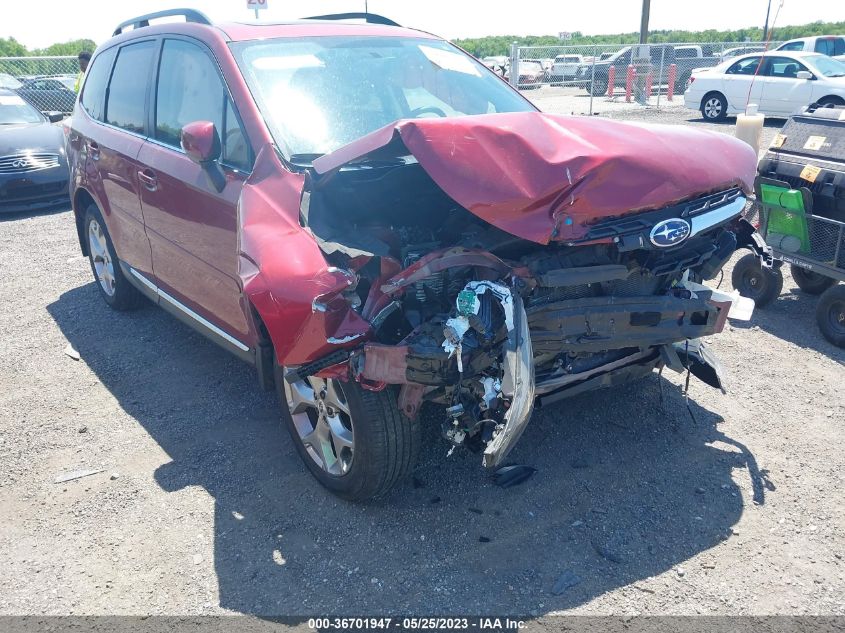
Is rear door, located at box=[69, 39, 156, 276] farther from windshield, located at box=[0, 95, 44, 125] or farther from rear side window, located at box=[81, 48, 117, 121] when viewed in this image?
windshield, located at box=[0, 95, 44, 125]

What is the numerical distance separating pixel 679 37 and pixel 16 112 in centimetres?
5044

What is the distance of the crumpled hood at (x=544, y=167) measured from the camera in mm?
2643

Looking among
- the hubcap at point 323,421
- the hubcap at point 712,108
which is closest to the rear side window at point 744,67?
the hubcap at point 712,108

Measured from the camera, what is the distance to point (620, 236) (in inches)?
108

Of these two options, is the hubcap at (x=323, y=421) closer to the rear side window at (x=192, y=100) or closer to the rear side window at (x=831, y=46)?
the rear side window at (x=192, y=100)

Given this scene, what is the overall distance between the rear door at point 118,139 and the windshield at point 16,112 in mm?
6094

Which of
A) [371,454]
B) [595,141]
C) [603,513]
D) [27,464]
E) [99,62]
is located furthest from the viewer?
[99,62]

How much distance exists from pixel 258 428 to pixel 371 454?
1.23 m

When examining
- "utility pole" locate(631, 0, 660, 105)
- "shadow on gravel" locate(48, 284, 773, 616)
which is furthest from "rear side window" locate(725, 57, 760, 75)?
"shadow on gravel" locate(48, 284, 773, 616)

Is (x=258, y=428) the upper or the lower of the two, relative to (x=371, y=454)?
lower

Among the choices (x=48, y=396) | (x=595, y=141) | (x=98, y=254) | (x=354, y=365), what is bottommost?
(x=48, y=396)

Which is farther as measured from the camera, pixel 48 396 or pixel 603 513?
pixel 48 396

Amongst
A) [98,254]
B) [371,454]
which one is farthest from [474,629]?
[98,254]

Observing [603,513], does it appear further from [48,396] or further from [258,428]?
[48,396]
